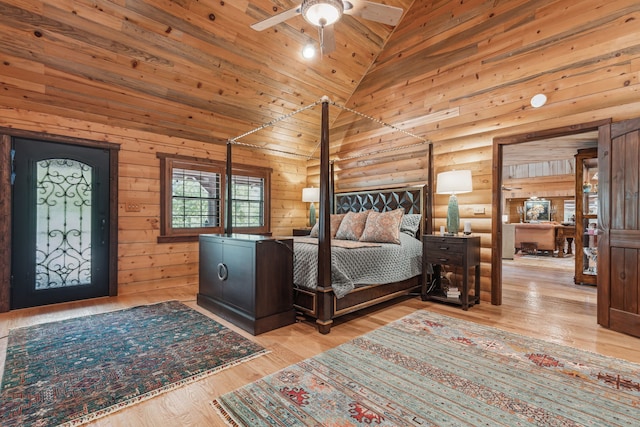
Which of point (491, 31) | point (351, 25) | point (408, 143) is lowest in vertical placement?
point (408, 143)

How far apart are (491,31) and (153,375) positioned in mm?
4851

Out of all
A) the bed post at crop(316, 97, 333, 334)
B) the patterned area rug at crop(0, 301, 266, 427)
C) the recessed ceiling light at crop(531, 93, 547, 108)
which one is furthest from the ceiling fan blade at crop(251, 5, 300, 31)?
the recessed ceiling light at crop(531, 93, 547, 108)

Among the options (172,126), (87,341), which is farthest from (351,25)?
(87,341)

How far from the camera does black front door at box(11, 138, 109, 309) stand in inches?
141

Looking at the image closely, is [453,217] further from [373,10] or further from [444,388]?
[373,10]

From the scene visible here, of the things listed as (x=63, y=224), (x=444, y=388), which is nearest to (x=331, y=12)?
(x=444, y=388)

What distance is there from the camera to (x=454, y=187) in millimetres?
3834

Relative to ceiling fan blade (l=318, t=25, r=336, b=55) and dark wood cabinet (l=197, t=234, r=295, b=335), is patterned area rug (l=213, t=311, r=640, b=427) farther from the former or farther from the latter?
ceiling fan blade (l=318, t=25, r=336, b=55)

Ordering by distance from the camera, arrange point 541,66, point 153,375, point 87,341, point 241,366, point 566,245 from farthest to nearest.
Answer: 1. point 566,245
2. point 541,66
3. point 87,341
4. point 241,366
5. point 153,375

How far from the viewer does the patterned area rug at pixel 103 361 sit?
1761 mm

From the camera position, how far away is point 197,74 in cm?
392

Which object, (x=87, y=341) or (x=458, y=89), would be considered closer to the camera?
(x=87, y=341)

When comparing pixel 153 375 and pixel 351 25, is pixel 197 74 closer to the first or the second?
pixel 351 25

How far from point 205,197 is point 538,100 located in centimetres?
479
